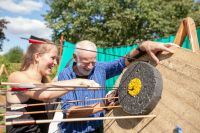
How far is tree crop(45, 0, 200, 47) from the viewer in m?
18.6

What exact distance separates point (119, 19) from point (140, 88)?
17540 mm

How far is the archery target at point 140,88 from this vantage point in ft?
5.50

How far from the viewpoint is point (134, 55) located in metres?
2.10

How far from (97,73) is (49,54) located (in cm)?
55

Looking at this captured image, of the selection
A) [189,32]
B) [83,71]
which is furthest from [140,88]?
[83,71]

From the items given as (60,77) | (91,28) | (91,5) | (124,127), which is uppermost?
(91,5)

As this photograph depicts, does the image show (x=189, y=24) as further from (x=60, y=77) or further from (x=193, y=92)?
(x=60, y=77)

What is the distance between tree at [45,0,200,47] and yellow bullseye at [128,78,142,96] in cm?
1652

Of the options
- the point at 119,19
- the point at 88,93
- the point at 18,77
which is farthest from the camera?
the point at 119,19

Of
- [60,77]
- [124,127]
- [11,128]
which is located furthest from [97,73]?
[11,128]

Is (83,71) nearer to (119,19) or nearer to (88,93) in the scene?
(88,93)

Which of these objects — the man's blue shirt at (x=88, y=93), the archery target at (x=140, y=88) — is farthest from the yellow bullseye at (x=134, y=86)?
the man's blue shirt at (x=88, y=93)

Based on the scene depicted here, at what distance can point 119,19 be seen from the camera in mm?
19062

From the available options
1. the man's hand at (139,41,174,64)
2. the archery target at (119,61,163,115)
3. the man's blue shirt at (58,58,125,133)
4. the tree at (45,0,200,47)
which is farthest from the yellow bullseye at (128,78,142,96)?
the tree at (45,0,200,47)
